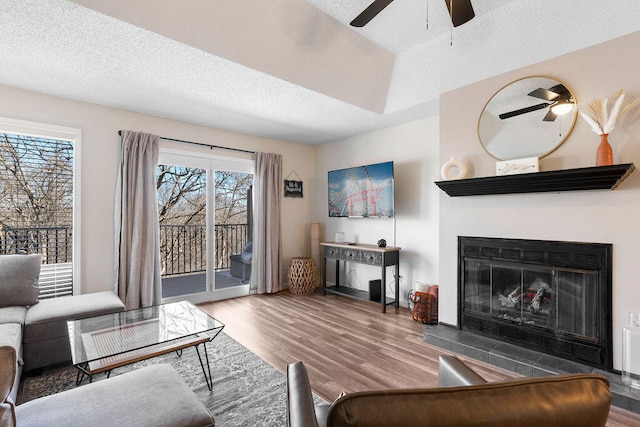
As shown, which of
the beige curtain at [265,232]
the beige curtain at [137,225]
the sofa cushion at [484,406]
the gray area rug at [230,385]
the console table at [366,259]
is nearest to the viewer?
the sofa cushion at [484,406]

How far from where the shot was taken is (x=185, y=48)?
87.3 inches

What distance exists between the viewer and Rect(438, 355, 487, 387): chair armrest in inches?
44.8

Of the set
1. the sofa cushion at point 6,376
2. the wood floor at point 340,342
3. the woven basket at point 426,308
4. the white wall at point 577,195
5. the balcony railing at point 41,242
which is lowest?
the wood floor at point 340,342

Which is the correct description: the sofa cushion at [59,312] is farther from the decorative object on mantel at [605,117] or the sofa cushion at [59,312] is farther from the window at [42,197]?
the decorative object on mantel at [605,117]

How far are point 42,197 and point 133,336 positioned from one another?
2216 mm

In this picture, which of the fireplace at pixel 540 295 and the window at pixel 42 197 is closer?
→ the fireplace at pixel 540 295

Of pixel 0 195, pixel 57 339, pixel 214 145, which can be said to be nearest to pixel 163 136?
pixel 214 145

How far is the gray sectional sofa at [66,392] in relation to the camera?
3.65 feet

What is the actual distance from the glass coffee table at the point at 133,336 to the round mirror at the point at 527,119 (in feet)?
8.86

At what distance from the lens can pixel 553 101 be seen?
7.90 feet


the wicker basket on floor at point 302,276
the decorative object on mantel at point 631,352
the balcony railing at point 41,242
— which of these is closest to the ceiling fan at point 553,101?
the decorative object on mantel at point 631,352

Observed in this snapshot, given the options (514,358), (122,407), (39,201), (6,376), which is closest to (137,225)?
(39,201)

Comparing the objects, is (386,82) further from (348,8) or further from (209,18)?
(209,18)

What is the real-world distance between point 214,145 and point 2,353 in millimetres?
3759
